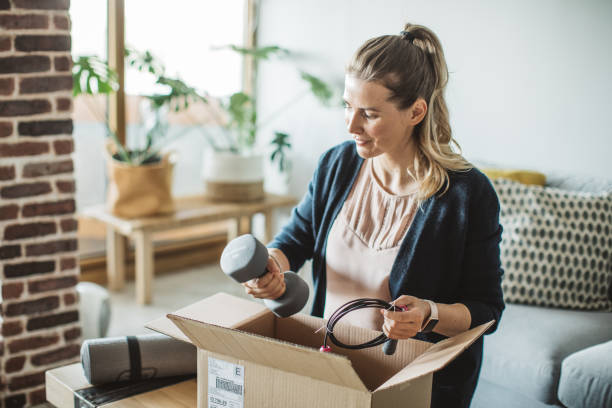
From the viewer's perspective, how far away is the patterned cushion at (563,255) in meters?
2.24

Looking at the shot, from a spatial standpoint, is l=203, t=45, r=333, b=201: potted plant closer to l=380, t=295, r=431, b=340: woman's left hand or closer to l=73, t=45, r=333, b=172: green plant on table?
l=73, t=45, r=333, b=172: green plant on table

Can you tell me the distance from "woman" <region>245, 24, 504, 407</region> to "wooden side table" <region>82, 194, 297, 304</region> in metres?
1.75

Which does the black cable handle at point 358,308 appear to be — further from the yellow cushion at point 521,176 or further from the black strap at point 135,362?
the yellow cushion at point 521,176

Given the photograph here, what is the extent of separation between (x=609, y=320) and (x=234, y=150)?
7.39ft

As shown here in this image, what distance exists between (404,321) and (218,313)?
0.39 meters

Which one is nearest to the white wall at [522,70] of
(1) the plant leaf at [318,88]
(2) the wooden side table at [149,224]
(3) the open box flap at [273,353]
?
(1) the plant leaf at [318,88]

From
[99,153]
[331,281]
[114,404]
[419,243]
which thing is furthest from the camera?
[99,153]

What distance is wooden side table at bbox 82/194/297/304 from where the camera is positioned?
123 inches

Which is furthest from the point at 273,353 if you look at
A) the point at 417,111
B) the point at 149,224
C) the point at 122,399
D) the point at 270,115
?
the point at 270,115

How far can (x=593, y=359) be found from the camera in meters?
1.85

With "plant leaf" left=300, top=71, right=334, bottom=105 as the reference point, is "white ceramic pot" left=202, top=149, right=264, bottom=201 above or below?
below

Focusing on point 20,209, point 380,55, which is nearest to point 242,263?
point 380,55

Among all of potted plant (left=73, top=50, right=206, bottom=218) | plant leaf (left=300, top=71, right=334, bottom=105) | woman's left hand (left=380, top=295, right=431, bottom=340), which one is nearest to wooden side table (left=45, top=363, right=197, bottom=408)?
woman's left hand (left=380, top=295, right=431, bottom=340)

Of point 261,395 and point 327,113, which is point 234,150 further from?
point 261,395
